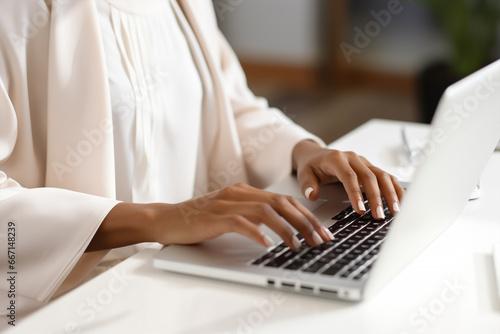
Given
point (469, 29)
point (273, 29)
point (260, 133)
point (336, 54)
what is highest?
point (260, 133)

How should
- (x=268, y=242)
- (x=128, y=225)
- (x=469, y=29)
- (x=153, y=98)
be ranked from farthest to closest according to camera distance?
(x=469, y=29), (x=153, y=98), (x=128, y=225), (x=268, y=242)

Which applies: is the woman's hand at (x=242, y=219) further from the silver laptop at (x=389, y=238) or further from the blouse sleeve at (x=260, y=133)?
the blouse sleeve at (x=260, y=133)

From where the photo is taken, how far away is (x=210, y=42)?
1432 mm

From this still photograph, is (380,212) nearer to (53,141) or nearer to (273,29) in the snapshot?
(53,141)

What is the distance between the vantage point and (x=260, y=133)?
143 centimetres

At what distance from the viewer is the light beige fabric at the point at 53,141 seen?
916 millimetres

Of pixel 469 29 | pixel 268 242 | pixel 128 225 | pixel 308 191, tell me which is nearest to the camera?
pixel 268 242

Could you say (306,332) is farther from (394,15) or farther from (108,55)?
(394,15)

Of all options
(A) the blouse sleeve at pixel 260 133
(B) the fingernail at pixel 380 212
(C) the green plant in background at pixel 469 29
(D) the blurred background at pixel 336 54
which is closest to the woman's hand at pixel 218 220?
(B) the fingernail at pixel 380 212

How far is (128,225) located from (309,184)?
1.00ft

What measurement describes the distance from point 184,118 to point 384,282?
2.21 feet

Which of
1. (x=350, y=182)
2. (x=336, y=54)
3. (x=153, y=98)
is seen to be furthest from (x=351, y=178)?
(x=336, y=54)

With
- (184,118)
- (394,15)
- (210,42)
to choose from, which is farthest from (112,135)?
(394,15)

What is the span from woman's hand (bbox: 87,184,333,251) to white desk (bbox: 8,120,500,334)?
0.17 ft
